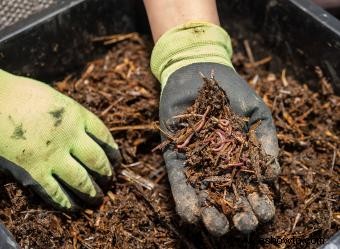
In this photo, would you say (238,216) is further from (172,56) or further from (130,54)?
(130,54)

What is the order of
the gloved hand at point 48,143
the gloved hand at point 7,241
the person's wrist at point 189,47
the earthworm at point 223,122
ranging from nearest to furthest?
1. the gloved hand at point 7,241
2. the earthworm at point 223,122
3. the gloved hand at point 48,143
4. the person's wrist at point 189,47

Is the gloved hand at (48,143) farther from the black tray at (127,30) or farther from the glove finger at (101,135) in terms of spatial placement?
the black tray at (127,30)

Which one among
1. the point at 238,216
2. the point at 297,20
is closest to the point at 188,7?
the point at 297,20

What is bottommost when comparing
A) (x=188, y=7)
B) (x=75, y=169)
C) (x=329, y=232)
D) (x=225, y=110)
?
(x=329, y=232)

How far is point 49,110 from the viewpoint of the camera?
1830 mm

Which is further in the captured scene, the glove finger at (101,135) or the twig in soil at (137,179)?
the twig in soil at (137,179)

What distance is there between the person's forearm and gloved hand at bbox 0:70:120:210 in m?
0.46

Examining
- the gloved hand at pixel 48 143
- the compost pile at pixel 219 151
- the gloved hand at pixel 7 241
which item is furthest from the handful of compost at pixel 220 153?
the gloved hand at pixel 7 241

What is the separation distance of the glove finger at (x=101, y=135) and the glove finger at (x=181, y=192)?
302 mm

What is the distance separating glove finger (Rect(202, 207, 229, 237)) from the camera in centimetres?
154

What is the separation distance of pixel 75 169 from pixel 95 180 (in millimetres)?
167

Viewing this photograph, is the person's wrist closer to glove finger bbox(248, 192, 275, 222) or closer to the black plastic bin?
the black plastic bin

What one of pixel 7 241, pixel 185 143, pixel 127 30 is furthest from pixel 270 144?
pixel 127 30

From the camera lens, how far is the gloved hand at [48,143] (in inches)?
70.3
